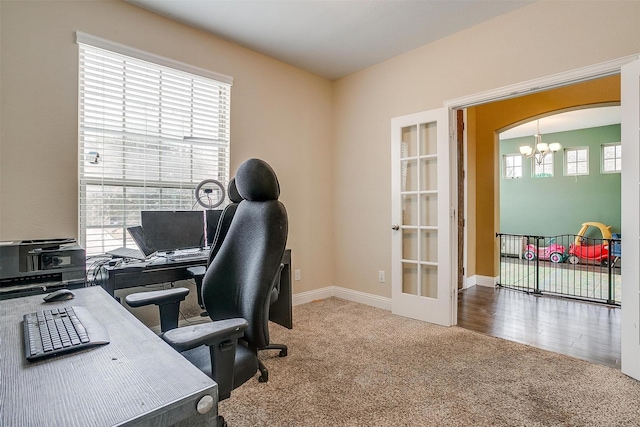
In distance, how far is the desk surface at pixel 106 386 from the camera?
0.62 metres

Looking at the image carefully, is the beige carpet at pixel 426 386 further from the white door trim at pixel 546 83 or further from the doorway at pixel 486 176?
the white door trim at pixel 546 83

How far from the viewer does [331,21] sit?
2.88 m

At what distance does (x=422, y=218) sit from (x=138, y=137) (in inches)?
107

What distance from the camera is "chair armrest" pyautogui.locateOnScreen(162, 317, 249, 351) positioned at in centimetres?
103

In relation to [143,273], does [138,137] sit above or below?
above

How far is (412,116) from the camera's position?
3418 millimetres

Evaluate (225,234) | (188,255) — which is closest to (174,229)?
(188,255)

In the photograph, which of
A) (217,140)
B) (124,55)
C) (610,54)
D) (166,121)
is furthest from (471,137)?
(124,55)

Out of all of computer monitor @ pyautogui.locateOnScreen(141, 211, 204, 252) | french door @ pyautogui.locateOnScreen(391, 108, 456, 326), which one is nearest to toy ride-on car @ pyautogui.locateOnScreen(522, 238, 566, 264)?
french door @ pyautogui.locateOnScreen(391, 108, 456, 326)

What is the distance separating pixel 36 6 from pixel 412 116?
3.12m

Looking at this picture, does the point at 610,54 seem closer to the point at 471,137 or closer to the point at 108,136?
the point at 471,137

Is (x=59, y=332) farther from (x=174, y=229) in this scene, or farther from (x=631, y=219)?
(x=631, y=219)

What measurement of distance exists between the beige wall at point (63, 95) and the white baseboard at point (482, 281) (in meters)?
3.09

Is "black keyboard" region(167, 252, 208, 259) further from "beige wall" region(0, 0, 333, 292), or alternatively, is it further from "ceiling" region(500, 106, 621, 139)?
"ceiling" region(500, 106, 621, 139)
